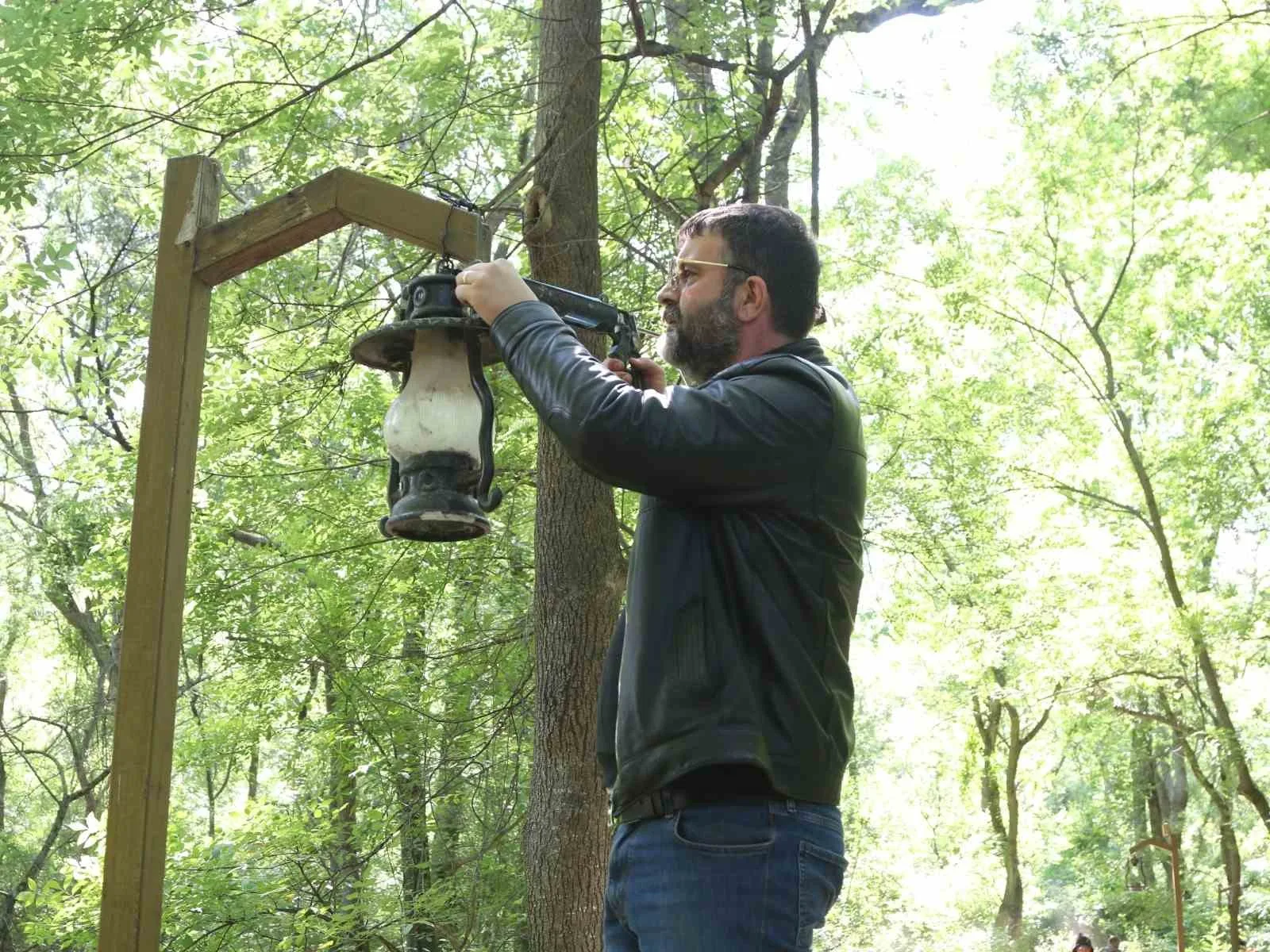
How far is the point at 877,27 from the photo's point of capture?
8586mm

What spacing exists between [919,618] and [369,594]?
28.8 feet

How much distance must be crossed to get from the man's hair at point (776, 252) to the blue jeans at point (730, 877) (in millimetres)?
719

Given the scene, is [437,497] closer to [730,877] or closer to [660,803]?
[660,803]

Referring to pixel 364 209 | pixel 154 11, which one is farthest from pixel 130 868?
pixel 154 11

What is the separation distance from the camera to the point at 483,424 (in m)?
2.02

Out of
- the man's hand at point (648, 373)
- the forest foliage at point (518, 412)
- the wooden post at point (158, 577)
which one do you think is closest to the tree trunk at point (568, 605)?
the forest foliage at point (518, 412)

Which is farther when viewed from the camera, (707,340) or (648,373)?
(648,373)

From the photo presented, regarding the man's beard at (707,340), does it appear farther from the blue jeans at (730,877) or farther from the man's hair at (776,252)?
the blue jeans at (730,877)

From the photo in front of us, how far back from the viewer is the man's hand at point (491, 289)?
189 cm

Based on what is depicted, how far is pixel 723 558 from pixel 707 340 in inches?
15.7

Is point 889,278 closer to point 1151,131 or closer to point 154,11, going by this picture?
point 1151,131

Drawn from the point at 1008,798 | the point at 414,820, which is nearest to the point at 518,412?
the point at 414,820

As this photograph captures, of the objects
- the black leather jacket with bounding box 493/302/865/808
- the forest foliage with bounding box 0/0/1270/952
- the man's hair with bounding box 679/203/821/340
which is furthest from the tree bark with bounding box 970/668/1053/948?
the black leather jacket with bounding box 493/302/865/808

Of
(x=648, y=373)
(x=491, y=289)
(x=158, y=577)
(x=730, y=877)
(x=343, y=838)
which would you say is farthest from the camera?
(x=343, y=838)
